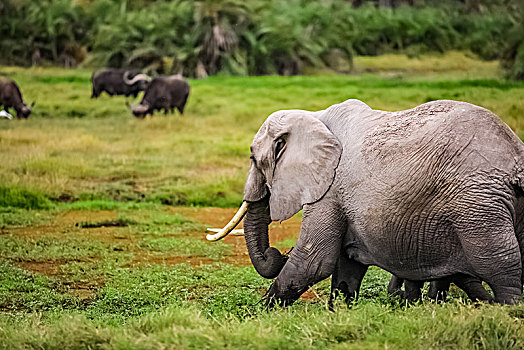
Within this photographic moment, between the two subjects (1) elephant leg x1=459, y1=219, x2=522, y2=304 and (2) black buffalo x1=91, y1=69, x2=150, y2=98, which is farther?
(2) black buffalo x1=91, y1=69, x2=150, y2=98

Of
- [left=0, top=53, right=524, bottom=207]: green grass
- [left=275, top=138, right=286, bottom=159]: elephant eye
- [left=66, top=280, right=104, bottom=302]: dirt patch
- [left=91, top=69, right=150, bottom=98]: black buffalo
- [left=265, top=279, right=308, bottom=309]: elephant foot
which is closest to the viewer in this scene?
[left=265, top=279, right=308, bottom=309]: elephant foot

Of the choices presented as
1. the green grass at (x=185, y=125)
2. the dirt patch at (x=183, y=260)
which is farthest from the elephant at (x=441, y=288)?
the green grass at (x=185, y=125)

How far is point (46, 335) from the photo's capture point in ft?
14.2

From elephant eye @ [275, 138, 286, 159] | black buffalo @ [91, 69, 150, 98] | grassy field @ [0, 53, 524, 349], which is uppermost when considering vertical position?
elephant eye @ [275, 138, 286, 159]

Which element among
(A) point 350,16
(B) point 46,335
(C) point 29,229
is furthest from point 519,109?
(A) point 350,16

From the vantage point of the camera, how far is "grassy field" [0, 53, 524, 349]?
4.21 m

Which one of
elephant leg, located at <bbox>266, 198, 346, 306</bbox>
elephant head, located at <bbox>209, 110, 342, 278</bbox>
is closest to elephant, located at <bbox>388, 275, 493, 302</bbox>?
elephant leg, located at <bbox>266, 198, 346, 306</bbox>

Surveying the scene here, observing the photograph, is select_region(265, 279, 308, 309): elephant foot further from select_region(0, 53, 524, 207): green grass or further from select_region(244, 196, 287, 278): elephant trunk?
select_region(0, 53, 524, 207): green grass

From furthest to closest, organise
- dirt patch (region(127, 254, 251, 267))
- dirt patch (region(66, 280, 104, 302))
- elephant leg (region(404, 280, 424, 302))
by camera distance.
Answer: dirt patch (region(127, 254, 251, 267))
dirt patch (region(66, 280, 104, 302))
elephant leg (region(404, 280, 424, 302))

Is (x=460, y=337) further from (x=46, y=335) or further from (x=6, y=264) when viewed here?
(x=6, y=264)

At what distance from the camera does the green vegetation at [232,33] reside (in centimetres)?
2878

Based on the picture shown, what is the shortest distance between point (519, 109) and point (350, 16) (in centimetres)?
1927

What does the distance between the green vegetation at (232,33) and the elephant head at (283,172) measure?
20985 mm

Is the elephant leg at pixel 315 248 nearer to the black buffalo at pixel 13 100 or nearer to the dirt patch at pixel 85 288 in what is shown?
the dirt patch at pixel 85 288
